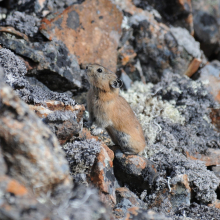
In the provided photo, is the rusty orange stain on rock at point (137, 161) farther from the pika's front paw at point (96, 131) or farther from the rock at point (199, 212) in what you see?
the rock at point (199, 212)

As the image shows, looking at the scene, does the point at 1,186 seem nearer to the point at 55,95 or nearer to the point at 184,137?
the point at 55,95

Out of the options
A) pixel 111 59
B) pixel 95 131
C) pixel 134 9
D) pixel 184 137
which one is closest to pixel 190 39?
pixel 134 9

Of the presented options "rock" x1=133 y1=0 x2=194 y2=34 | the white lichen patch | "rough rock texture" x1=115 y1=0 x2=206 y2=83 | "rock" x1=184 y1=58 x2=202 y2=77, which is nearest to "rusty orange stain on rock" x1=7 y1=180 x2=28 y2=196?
the white lichen patch

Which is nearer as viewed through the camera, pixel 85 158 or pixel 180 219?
pixel 85 158

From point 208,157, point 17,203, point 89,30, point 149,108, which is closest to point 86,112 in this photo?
point 149,108

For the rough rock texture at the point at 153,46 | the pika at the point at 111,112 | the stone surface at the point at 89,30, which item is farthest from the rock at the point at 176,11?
the pika at the point at 111,112

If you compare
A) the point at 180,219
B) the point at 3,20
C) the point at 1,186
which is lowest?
the point at 3,20
